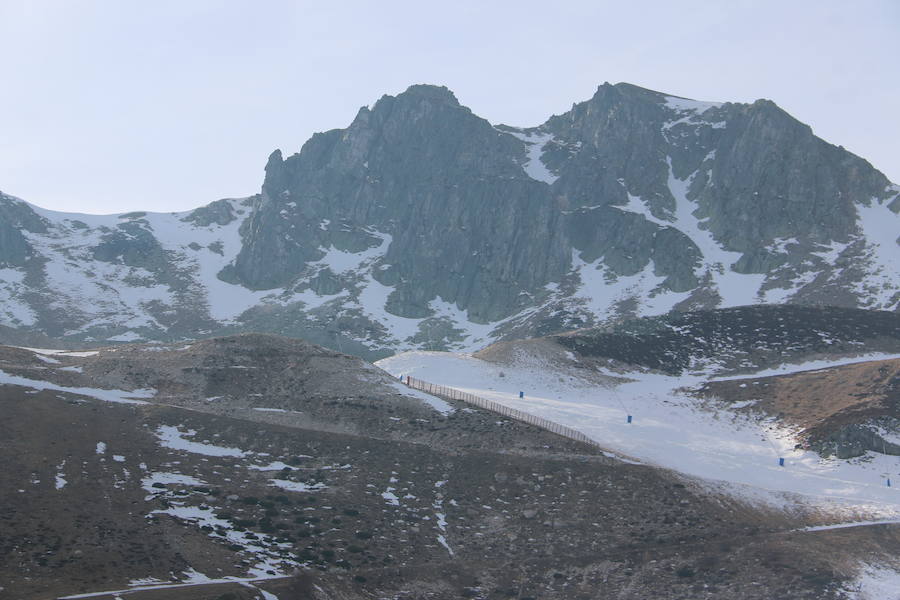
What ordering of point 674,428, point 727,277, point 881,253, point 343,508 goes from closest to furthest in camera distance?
point 343,508 < point 674,428 < point 881,253 < point 727,277

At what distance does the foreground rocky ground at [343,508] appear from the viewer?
146ft

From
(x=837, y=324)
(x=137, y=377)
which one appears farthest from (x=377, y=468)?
(x=837, y=324)

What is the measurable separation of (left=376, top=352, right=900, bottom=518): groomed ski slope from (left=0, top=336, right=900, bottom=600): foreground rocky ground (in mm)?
6029

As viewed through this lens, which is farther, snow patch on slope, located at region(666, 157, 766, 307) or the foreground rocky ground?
snow patch on slope, located at region(666, 157, 766, 307)

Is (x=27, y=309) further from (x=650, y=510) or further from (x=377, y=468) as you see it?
(x=650, y=510)

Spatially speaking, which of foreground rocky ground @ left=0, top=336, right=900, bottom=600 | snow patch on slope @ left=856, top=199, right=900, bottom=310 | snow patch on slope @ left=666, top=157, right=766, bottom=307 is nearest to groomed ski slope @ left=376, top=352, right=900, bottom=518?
foreground rocky ground @ left=0, top=336, right=900, bottom=600

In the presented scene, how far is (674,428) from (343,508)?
118 ft

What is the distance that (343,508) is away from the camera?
180 ft

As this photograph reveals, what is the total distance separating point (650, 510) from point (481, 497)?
1055 cm

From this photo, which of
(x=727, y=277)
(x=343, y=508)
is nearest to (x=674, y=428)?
(x=343, y=508)

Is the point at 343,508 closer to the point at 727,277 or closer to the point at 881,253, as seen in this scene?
the point at 727,277

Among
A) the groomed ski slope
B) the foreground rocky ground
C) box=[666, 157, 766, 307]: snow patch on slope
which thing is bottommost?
the foreground rocky ground

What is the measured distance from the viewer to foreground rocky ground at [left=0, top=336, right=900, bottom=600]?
4444 cm

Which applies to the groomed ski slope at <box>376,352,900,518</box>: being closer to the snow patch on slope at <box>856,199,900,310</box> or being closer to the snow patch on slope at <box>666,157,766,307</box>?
the snow patch on slope at <box>856,199,900,310</box>
